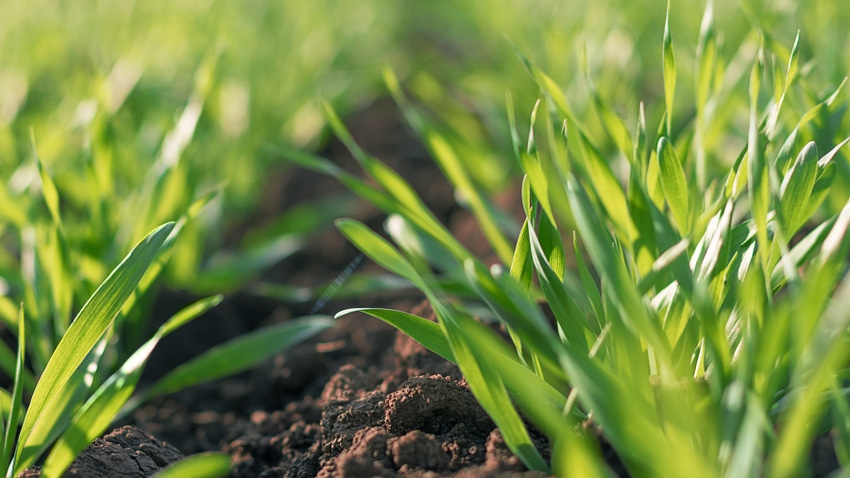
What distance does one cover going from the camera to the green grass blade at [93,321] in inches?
Answer: 36.9

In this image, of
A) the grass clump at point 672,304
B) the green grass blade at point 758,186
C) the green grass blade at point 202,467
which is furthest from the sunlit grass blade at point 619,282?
the green grass blade at point 202,467

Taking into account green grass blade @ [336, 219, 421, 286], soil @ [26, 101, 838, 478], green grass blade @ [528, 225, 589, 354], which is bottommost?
soil @ [26, 101, 838, 478]

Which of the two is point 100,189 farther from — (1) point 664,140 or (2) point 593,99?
(1) point 664,140

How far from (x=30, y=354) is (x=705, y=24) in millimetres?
1332

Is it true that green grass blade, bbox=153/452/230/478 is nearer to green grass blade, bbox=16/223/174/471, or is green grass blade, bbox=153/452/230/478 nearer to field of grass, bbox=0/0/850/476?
field of grass, bbox=0/0/850/476

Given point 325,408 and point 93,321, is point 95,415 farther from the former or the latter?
point 325,408

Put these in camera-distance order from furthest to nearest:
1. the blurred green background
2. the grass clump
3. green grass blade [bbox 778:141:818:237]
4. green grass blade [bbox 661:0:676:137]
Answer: the blurred green background, green grass blade [bbox 661:0:676:137], green grass blade [bbox 778:141:818:237], the grass clump

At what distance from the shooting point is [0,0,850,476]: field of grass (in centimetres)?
72

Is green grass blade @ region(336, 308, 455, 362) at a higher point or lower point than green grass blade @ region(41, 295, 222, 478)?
higher

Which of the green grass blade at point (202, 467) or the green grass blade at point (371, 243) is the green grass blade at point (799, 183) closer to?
the green grass blade at point (371, 243)

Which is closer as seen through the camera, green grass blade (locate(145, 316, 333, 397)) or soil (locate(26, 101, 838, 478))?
soil (locate(26, 101, 838, 478))

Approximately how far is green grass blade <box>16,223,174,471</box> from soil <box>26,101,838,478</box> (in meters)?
0.10

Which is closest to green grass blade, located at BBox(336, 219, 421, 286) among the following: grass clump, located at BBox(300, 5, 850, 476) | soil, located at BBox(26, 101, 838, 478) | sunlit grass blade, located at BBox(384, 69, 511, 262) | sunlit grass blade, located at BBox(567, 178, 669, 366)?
grass clump, located at BBox(300, 5, 850, 476)

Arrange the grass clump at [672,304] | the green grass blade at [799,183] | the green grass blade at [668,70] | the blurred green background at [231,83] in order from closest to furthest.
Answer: the grass clump at [672,304]
the green grass blade at [799,183]
the green grass blade at [668,70]
the blurred green background at [231,83]
